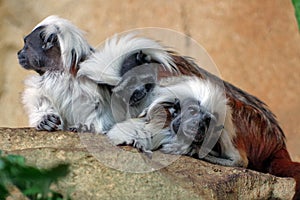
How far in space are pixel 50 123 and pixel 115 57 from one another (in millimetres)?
528

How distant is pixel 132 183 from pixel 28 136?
0.97m

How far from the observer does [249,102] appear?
432 cm

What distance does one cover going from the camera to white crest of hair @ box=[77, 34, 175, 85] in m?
4.00

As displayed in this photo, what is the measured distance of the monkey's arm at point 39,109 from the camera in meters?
3.99

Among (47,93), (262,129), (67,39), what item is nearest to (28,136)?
(47,93)

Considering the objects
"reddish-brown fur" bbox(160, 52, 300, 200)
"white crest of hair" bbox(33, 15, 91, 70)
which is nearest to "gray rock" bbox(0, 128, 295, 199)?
"reddish-brown fur" bbox(160, 52, 300, 200)

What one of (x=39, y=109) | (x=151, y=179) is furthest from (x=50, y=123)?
(x=151, y=179)

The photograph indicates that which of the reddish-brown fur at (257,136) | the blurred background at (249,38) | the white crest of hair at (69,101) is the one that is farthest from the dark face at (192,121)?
the blurred background at (249,38)

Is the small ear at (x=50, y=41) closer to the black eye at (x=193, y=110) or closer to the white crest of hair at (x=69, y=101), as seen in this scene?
the white crest of hair at (x=69, y=101)

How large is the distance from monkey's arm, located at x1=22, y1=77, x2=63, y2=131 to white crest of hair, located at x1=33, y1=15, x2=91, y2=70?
24 centimetres

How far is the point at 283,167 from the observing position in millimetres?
3965

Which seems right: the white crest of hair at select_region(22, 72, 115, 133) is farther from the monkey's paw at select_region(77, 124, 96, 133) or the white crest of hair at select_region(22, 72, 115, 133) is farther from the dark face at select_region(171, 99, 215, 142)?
the dark face at select_region(171, 99, 215, 142)

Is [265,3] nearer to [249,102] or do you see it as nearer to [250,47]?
[250,47]

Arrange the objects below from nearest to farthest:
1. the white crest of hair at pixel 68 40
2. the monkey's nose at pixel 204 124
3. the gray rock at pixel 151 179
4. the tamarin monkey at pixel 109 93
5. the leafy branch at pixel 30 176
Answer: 1. the leafy branch at pixel 30 176
2. the gray rock at pixel 151 179
3. the monkey's nose at pixel 204 124
4. the tamarin monkey at pixel 109 93
5. the white crest of hair at pixel 68 40
